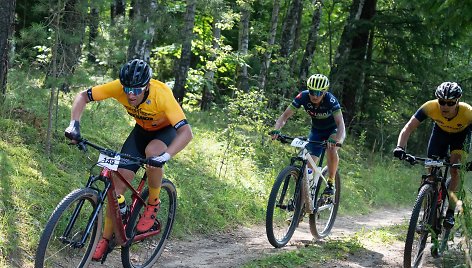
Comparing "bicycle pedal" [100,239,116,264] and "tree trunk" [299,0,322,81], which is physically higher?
"tree trunk" [299,0,322,81]

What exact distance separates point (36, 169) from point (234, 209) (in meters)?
3.59

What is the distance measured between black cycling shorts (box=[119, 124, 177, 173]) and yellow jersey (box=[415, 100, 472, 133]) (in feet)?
11.2

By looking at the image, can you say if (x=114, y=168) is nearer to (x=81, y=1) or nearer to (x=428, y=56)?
(x=81, y=1)

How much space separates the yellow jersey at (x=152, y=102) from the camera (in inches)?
223

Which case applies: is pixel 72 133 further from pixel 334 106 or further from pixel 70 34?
pixel 334 106

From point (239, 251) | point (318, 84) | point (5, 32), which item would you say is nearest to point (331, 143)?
point (318, 84)

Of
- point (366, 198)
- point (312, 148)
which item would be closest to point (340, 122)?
point (312, 148)

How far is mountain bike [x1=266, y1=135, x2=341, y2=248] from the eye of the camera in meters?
7.75

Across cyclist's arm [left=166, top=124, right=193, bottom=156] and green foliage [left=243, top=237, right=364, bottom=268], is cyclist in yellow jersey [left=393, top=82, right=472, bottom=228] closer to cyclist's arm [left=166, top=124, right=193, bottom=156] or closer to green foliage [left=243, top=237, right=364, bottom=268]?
green foliage [left=243, top=237, right=364, bottom=268]

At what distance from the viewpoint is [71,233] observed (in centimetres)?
491

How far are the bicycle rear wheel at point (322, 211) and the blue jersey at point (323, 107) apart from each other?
0.78m

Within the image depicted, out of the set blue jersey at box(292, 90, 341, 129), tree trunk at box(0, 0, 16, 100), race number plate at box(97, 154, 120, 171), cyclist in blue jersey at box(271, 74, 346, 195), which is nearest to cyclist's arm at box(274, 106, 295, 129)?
cyclist in blue jersey at box(271, 74, 346, 195)

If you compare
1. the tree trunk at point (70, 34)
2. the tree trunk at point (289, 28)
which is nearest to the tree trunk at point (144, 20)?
the tree trunk at point (70, 34)

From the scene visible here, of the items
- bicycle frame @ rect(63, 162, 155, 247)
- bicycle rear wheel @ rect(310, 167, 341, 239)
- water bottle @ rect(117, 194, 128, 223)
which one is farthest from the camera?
bicycle rear wheel @ rect(310, 167, 341, 239)
